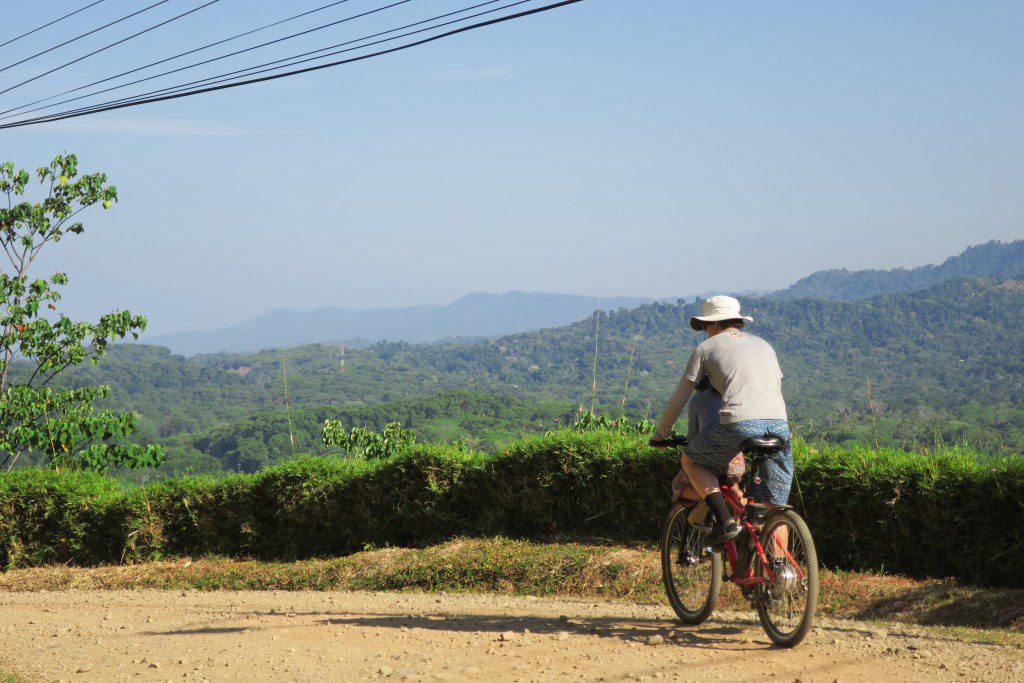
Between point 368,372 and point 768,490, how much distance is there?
13604cm

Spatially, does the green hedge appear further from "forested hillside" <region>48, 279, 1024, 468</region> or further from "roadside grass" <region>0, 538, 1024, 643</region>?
"forested hillside" <region>48, 279, 1024, 468</region>

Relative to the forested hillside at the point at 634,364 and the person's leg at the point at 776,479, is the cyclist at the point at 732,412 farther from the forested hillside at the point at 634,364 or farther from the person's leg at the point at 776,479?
the forested hillside at the point at 634,364

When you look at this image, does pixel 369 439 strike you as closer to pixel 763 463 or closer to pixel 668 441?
pixel 668 441

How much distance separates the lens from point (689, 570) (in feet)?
20.8

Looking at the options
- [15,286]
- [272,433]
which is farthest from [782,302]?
[15,286]

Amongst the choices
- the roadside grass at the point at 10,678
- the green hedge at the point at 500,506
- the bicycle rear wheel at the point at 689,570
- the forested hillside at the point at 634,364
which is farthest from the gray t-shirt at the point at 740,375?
the forested hillside at the point at 634,364

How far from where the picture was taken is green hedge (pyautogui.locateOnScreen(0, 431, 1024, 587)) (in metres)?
7.41

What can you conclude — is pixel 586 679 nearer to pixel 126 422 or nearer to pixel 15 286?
pixel 126 422

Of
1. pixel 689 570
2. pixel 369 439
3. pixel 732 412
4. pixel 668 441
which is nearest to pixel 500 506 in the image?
pixel 689 570

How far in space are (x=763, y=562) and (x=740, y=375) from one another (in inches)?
44.6

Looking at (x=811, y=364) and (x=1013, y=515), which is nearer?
(x=1013, y=515)

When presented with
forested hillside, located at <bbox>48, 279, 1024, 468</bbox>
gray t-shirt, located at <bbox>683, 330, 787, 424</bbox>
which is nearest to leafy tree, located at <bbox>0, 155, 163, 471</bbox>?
gray t-shirt, located at <bbox>683, 330, 787, 424</bbox>

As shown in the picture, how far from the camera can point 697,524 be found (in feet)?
20.0

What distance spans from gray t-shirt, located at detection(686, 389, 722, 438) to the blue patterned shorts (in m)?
0.07
